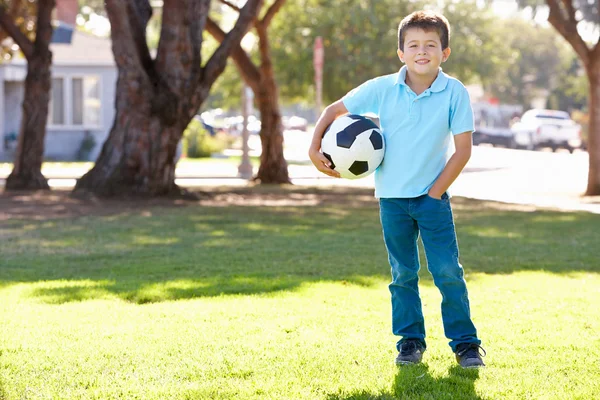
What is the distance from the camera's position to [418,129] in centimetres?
548

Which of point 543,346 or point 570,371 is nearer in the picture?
point 570,371

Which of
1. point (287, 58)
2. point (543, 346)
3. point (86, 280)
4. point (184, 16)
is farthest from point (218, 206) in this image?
point (287, 58)

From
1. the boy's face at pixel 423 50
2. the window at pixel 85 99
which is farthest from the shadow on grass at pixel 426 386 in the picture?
the window at pixel 85 99

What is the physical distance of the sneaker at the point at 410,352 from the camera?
217 inches

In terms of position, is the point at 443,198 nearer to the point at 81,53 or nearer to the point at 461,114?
the point at 461,114

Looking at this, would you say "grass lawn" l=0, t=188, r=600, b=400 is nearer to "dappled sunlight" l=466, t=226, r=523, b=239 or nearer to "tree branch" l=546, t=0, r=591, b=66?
"dappled sunlight" l=466, t=226, r=523, b=239

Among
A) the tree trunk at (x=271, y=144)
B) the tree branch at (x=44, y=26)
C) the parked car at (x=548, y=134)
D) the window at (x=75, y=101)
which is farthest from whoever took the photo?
the parked car at (x=548, y=134)

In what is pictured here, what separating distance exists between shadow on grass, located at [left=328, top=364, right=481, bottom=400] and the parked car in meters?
45.5

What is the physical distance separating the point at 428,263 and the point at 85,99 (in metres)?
33.2

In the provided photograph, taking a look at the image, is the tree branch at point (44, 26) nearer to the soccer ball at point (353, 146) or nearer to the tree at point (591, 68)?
the tree at point (591, 68)

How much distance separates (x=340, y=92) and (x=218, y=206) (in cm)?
2523

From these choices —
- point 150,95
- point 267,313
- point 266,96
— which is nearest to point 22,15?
point 266,96

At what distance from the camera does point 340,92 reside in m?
41.4

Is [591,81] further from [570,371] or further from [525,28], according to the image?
[525,28]
